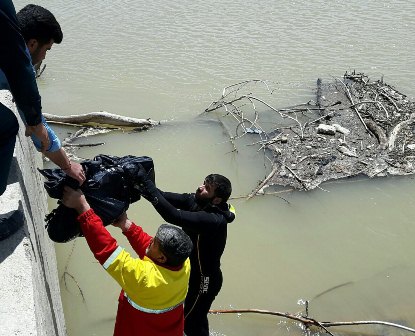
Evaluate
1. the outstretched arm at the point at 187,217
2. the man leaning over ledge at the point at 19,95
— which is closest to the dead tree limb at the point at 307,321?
the outstretched arm at the point at 187,217

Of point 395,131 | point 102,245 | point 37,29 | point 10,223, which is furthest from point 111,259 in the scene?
point 395,131

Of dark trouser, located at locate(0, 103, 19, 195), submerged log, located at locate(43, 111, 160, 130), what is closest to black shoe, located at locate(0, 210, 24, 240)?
dark trouser, located at locate(0, 103, 19, 195)

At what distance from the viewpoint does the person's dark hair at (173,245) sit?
2.45 metres

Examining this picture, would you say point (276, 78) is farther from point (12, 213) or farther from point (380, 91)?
point (12, 213)

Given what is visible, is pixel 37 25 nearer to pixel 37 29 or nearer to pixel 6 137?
pixel 37 29

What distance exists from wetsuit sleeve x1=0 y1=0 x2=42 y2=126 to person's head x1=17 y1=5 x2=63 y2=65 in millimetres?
407

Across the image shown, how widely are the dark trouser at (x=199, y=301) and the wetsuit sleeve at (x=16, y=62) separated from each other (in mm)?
1722

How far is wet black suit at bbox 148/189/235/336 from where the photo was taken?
295 cm

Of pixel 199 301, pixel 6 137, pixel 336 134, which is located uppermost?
pixel 6 137

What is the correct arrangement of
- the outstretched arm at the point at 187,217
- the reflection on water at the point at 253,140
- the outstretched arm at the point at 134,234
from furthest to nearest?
1. the reflection on water at the point at 253,140
2. the outstretched arm at the point at 187,217
3. the outstretched arm at the point at 134,234

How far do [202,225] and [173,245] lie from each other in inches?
22.7

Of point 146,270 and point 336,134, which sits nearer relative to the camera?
point 146,270

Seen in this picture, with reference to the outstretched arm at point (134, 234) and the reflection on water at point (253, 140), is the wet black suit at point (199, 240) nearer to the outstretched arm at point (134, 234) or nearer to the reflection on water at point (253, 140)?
the outstretched arm at point (134, 234)

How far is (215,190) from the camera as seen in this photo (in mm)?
3080
